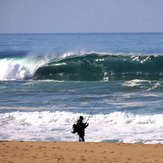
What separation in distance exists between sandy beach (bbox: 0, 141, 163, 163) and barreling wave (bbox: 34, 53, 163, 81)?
14839 millimetres

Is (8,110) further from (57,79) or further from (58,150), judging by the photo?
(57,79)

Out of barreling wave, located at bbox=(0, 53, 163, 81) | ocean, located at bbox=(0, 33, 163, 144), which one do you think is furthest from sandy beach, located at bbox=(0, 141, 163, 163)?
barreling wave, located at bbox=(0, 53, 163, 81)

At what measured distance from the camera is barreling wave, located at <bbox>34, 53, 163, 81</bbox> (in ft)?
84.5

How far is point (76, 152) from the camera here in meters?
9.51

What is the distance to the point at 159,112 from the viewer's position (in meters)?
14.8

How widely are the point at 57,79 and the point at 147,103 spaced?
34.7ft

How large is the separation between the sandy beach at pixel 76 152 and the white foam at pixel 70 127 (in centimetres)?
158

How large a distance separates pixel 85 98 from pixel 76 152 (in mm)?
8647

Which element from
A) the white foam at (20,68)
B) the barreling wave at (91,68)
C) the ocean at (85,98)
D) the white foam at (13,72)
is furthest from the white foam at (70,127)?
the white foam at (20,68)

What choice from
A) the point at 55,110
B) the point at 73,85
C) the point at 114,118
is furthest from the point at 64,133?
the point at 73,85

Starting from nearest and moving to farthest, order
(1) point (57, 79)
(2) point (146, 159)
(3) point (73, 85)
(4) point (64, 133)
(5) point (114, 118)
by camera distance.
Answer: (2) point (146, 159)
(4) point (64, 133)
(5) point (114, 118)
(3) point (73, 85)
(1) point (57, 79)

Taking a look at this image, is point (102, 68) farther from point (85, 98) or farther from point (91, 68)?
point (85, 98)

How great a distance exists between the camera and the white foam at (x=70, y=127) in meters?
12.0

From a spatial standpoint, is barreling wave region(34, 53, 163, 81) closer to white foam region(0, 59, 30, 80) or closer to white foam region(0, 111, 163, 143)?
white foam region(0, 59, 30, 80)
